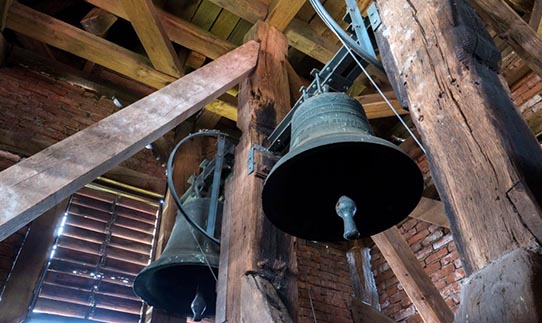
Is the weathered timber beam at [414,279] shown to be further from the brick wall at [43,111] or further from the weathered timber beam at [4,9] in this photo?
the weathered timber beam at [4,9]

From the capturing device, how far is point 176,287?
6.57 feet

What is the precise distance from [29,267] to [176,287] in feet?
3.16

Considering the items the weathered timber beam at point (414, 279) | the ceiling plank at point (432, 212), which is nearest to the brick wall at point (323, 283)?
the ceiling plank at point (432, 212)

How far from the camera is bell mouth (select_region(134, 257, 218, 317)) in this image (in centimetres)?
196

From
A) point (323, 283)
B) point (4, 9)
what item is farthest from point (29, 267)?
point (323, 283)

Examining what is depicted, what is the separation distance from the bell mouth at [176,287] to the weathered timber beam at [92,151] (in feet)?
2.41

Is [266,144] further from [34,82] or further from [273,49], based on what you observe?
[34,82]

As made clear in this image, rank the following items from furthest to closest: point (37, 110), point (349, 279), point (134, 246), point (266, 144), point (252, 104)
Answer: point (349, 279)
point (37, 110)
point (134, 246)
point (252, 104)
point (266, 144)

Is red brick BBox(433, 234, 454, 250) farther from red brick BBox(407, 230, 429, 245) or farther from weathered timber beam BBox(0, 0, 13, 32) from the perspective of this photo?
weathered timber beam BBox(0, 0, 13, 32)

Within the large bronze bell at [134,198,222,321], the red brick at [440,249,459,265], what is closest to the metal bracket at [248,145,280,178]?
the large bronze bell at [134,198,222,321]

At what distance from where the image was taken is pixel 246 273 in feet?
4.61

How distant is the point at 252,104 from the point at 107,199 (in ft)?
4.69

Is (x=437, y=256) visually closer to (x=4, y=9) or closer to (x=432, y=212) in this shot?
(x=432, y=212)

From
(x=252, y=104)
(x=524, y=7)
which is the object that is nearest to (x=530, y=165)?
(x=252, y=104)
